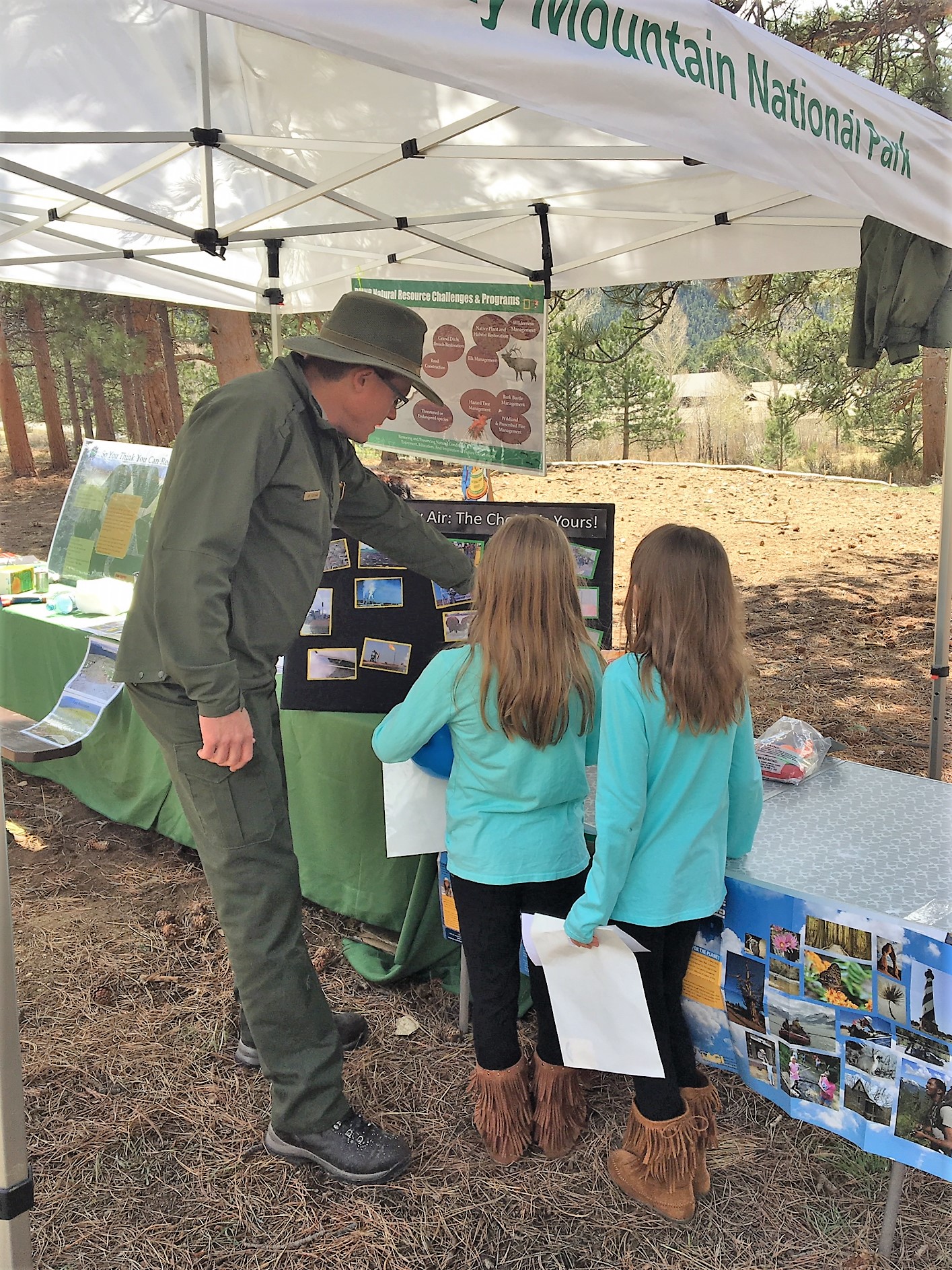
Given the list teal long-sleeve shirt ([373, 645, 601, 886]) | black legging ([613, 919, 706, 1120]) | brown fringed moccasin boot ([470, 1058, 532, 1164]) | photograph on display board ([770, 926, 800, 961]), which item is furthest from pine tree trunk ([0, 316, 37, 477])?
photograph on display board ([770, 926, 800, 961])

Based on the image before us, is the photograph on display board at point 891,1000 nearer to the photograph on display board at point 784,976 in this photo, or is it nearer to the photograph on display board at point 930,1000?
the photograph on display board at point 930,1000

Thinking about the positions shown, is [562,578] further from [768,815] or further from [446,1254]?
[446,1254]

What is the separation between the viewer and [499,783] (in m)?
1.94

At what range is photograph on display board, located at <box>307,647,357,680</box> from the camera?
8.98ft

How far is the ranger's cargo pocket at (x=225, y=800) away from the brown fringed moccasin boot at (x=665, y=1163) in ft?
3.08

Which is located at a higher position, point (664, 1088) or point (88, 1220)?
point (664, 1088)

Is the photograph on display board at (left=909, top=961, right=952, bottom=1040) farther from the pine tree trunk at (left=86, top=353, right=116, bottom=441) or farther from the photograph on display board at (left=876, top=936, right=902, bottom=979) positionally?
the pine tree trunk at (left=86, top=353, right=116, bottom=441)

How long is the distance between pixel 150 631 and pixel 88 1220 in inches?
46.8

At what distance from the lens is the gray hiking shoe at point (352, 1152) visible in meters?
2.04

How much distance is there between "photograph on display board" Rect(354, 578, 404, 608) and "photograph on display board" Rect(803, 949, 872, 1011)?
1407 mm

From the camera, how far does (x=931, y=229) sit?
214cm

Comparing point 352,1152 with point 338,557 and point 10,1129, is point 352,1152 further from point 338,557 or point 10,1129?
point 338,557

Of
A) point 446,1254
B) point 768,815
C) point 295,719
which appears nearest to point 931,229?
point 768,815

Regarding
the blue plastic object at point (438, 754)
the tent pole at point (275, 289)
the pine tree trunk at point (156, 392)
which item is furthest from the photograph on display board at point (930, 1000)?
the pine tree trunk at point (156, 392)
